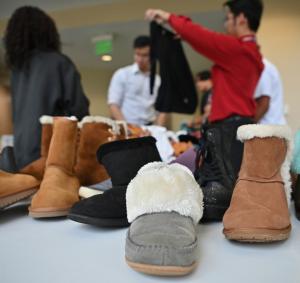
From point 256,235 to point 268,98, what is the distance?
4.00 ft

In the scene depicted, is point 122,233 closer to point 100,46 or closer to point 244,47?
point 244,47

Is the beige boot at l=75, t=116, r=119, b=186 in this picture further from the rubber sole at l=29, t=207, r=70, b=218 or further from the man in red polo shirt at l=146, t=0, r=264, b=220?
the man in red polo shirt at l=146, t=0, r=264, b=220

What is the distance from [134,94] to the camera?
1721mm

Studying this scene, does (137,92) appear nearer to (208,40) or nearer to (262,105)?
(262,105)

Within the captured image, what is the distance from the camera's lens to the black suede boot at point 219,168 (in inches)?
17.3

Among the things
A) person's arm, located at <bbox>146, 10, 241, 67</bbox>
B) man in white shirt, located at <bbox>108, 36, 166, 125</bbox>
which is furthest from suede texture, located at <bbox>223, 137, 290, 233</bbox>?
man in white shirt, located at <bbox>108, 36, 166, 125</bbox>

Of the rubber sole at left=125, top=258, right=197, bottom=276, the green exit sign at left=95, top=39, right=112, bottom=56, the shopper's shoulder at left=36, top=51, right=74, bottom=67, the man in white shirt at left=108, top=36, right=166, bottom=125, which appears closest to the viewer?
the rubber sole at left=125, top=258, right=197, bottom=276

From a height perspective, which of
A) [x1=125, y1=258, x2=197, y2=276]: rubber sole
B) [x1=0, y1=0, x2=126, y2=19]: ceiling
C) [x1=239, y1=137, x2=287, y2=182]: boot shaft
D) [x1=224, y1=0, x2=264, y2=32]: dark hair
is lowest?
[x1=125, y1=258, x2=197, y2=276]: rubber sole

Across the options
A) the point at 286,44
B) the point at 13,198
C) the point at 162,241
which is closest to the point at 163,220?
the point at 162,241

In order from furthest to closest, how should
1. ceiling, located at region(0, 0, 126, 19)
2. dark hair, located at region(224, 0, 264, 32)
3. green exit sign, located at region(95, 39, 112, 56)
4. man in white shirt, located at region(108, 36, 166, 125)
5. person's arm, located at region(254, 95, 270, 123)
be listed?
green exit sign, located at region(95, 39, 112, 56) → ceiling, located at region(0, 0, 126, 19) → man in white shirt, located at region(108, 36, 166, 125) → person's arm, located at region(254, 95, 270, 123) → dark hair, located at region(224, 0, 264, 32)

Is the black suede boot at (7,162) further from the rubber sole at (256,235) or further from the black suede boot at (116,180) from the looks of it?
the rubber sole at (256,235)

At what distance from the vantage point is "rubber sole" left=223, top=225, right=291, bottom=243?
0.34 metres

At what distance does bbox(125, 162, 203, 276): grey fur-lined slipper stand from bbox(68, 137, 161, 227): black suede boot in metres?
0.05

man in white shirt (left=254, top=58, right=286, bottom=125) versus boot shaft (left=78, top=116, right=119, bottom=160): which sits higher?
boot shaft (left=78, top=116, right=119, bottom=160)
